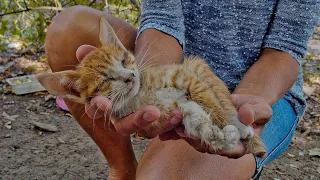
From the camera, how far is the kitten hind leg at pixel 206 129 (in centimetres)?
163

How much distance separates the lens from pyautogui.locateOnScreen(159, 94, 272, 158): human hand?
1.63m

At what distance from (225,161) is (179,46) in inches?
27.0

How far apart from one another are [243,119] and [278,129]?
0.70m

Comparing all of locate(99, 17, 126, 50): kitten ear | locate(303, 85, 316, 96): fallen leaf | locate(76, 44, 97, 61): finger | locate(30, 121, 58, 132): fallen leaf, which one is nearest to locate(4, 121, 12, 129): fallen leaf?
locate(30, 121, 58, 132): fallen leaf

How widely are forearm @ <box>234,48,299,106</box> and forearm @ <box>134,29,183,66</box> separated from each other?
393 millimetres

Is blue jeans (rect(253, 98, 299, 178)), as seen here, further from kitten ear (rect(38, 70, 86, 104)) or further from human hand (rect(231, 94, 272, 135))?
kitten ear (rect(38, 70, 86, 104))

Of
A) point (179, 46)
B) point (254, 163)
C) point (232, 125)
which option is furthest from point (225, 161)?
point (179, 46)

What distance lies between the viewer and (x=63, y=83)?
181 cm

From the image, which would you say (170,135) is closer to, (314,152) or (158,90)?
(158,90)

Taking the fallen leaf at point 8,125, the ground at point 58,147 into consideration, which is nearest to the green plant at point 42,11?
the ground at point 58,147

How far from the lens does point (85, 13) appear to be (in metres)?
2.38

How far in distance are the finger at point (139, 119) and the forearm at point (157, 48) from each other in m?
0.51

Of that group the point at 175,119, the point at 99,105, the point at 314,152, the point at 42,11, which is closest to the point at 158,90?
the point at 175,119

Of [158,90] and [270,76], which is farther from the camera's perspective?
[270,76]
